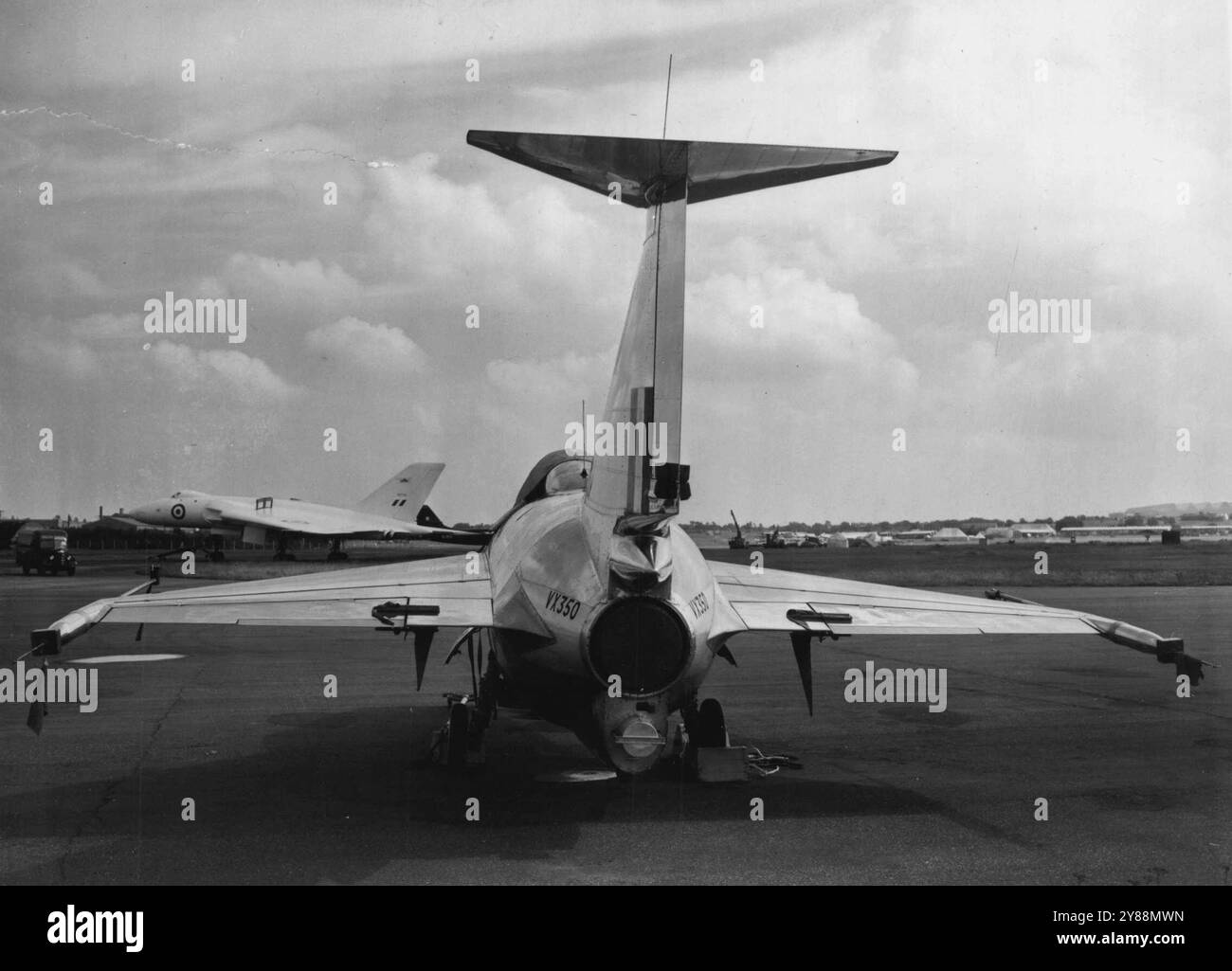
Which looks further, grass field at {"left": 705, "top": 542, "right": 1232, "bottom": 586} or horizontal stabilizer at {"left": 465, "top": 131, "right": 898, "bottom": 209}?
grass field at {"left": 705, "top": 542, "right": 1232, "bottom": 586}

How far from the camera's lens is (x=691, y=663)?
24.4 feet

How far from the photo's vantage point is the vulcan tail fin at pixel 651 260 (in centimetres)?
710

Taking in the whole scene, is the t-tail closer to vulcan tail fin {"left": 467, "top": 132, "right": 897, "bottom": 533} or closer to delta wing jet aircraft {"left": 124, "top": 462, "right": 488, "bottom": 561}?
vulcan tail fin {"left": 467, "top": 132, "right": 897, "bottom": 533}

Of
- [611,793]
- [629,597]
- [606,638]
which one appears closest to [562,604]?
[606,638]

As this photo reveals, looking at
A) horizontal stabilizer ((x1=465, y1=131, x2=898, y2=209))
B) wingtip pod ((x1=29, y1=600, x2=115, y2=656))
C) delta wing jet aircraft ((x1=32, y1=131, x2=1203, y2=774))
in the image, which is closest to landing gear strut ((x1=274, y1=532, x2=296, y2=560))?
delta wing jet aircraft ((x1=32, y1=131, x2=1203, y2=774))

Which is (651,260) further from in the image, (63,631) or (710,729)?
(63,631)

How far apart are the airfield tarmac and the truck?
2832 cm

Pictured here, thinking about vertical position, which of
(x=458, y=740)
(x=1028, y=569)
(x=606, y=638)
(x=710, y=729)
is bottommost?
(x=1028, y=569)

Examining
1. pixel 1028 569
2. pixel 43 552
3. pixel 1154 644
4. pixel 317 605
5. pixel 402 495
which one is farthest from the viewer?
pixel 402 495

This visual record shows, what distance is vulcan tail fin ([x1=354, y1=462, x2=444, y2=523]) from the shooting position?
6112 cm

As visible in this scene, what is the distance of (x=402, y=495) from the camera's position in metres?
61.6

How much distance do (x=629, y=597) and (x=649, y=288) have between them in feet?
7.48
